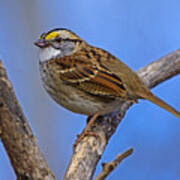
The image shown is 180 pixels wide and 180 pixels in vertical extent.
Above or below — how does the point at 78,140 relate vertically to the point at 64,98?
below

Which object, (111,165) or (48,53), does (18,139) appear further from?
(48,53)

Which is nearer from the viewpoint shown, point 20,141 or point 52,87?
point 20,141

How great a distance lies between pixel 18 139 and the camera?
1.56 m

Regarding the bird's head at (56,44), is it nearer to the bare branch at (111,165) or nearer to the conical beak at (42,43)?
the conical beak at (42,43)

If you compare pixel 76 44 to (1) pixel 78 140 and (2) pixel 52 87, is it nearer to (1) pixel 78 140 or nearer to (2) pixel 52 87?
(2) pixel 52 87

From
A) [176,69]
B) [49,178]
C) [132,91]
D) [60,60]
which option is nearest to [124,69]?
[132,91]

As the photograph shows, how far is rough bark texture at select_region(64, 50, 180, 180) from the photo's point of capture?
177cm

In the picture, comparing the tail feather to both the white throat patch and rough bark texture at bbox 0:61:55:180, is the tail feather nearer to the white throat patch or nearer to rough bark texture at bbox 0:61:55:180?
the white throat patch

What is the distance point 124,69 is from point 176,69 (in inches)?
23.5

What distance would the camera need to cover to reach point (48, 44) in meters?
2.21

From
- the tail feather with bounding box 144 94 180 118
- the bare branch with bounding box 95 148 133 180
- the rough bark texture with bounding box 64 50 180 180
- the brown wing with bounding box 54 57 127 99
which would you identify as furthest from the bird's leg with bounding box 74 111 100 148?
the bare branch with bounding box 95 148 133 180

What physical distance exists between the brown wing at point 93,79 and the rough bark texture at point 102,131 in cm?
25

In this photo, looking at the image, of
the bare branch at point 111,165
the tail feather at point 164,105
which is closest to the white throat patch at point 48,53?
the tail feather at point 164,105

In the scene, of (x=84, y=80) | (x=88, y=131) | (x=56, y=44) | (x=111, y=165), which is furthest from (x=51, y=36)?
(x=111, y=165)
